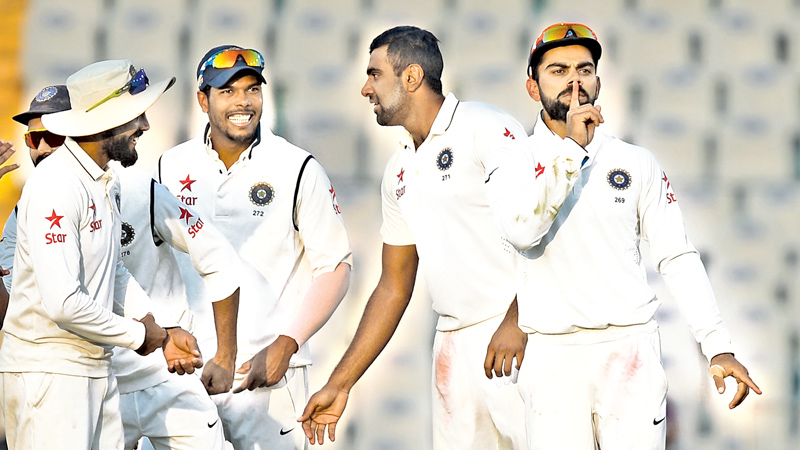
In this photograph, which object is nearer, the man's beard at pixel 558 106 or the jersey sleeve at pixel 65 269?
the jersey sleeve at pixel 65 269

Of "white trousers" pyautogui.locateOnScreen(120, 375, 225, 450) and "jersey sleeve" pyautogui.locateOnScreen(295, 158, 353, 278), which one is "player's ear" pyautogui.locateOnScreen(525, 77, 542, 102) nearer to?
"jersey sleeve" pyautogui.locateOnScreen(295, 158, 353, 278)

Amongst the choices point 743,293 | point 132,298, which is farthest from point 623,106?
point 132,298

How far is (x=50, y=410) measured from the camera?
10.3ft

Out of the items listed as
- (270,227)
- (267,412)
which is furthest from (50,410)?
(270,227)

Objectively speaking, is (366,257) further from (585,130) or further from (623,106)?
(585,130)

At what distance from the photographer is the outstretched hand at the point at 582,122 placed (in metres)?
2.98

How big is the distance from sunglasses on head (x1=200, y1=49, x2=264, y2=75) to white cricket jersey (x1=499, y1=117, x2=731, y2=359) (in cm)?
110

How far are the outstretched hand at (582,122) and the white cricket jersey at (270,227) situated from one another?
113 cm

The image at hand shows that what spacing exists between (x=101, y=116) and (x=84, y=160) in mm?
136

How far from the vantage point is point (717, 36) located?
526cm

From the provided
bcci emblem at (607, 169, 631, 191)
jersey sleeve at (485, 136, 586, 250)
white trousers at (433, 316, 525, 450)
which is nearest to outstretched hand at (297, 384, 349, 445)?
white trousers at (433, 316, 525, 450)

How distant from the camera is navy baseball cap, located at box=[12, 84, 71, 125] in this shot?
3777mm

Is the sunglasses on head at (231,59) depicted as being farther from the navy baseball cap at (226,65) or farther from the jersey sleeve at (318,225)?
the jersey sleeve at (318,225)

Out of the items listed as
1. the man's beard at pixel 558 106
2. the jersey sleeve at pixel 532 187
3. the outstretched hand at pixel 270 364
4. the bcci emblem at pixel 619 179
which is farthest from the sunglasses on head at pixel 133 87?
the bcci emblem at pixel 619 179
